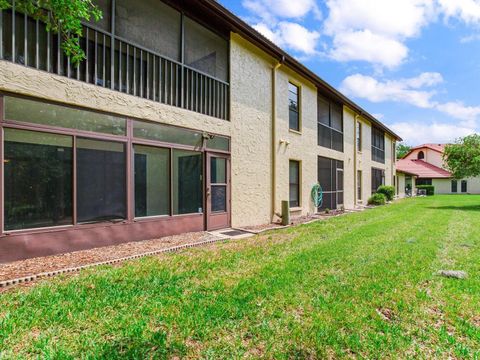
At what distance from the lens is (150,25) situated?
23.7ft

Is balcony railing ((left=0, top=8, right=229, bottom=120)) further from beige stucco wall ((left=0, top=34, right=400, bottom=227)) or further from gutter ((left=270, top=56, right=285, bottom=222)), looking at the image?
gutter ((left=270, top=56, right=285, bottom=222))

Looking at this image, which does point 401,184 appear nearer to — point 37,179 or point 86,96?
point 86,96

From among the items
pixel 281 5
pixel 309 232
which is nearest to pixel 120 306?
pixel 309 232

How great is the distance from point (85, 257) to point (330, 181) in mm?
12663

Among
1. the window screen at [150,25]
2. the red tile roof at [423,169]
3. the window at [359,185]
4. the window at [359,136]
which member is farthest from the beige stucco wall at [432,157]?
the window screen at [150,25]

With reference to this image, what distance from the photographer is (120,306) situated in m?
3.31

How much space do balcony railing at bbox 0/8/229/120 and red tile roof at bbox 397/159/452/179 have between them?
39225 millimetres

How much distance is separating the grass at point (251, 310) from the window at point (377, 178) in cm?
1752

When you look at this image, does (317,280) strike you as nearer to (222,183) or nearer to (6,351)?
(6,351)

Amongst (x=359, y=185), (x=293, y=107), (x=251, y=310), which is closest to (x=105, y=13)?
(x=251, y=310)

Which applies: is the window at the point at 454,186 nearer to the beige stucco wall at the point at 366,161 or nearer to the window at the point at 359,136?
the beige stucco wall at the point at 366,161

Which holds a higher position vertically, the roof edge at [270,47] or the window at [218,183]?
the roof edge at [270,47]

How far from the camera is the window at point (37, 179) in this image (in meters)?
4.79

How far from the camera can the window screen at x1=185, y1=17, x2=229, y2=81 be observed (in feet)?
26.3
